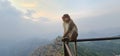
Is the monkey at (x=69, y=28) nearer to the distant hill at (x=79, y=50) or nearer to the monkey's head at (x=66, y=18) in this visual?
the monkey's head at (x=66, y=18)

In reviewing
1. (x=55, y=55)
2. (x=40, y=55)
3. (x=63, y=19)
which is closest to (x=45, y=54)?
(x=40, y=55)

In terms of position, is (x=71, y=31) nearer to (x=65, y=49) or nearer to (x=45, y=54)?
(x=65, y=49)

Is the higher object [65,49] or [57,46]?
[65,49]

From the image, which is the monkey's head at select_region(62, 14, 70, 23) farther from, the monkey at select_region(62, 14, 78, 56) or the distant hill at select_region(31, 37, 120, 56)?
the distant hill at select_region(31, 37, 120, 56)

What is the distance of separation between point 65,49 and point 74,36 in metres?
1.49

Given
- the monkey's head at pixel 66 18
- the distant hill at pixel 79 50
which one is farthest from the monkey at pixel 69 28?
the distant hill at pixel 79 50

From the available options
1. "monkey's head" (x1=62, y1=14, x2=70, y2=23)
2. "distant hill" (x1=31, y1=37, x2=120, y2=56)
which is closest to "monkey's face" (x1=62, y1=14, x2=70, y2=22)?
"monkey's head" (x1=62, y1=14, x2=70, y2=23)

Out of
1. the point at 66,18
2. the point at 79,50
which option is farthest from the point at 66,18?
the point at 79,50

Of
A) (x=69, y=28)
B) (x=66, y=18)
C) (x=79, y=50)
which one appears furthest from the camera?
(x=79, y=50)

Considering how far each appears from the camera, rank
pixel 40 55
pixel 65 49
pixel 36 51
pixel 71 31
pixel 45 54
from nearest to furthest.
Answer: pixel 65 49 < pixel 71 31 < pixel 45 54 < pixel 40 55 < pixel 36 51

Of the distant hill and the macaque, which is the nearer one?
the macaque

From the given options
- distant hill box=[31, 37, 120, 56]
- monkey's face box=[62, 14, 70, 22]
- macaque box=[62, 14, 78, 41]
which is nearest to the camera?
macaque box=[62, 14, 78, 41]

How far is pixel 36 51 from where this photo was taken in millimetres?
102750

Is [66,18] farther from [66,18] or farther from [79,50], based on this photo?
[79,50]
